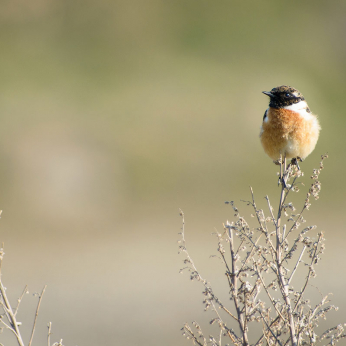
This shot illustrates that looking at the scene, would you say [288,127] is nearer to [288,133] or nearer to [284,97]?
[288,133]

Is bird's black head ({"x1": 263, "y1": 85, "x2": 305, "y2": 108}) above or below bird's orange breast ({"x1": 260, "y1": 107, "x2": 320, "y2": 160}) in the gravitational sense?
above

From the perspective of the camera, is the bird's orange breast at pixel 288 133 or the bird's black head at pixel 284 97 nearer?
the bird's orange breast at pixel 288 133

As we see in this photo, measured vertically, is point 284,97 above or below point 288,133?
above

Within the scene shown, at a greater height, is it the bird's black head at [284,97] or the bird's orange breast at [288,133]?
the bird's black head at [284,97]

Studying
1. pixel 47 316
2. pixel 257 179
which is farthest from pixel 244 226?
pixel 257 179

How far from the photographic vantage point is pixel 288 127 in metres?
5.35

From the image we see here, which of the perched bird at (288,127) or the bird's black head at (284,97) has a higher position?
the bird's black head at (284,97)

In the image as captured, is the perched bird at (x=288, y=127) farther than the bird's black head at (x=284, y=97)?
No

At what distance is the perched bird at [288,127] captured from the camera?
5.36m

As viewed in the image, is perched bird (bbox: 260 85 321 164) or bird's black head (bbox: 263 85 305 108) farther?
bird's black head (bbox: 263 85 305 108)

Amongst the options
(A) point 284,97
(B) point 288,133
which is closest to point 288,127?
(B) point 288,133

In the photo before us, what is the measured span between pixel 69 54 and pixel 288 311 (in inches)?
915

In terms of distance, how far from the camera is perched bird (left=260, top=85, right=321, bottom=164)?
5.36 metres

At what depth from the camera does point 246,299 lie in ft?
10.7
